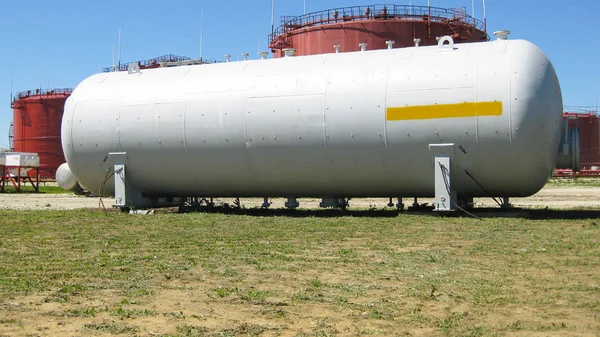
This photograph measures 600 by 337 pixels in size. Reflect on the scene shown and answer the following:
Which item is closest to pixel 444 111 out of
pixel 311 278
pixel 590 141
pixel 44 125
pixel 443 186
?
pixel 443 186

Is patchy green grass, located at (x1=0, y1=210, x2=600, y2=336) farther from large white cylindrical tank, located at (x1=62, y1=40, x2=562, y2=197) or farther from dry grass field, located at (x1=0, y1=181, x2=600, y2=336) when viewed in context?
large white cylindrical tank, located at (x1=62, y1=40, x2=562, y2=197)

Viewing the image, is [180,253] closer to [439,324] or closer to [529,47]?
[439,324]

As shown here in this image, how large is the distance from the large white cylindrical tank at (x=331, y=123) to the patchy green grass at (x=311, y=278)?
1.82 meters

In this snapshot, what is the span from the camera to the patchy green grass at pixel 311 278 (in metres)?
6.46

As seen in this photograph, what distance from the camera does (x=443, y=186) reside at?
52.8ft

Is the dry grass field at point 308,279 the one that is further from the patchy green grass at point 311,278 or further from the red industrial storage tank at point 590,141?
the red industrial storage tank at point 590,141

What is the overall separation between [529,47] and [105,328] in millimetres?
13172

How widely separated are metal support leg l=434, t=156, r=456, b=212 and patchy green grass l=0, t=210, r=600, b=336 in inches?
32.7

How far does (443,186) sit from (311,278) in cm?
808

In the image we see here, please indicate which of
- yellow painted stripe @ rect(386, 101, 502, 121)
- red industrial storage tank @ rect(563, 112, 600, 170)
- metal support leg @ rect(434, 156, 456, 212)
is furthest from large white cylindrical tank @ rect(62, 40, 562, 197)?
red industrial storage tank @ rect(563, 112, 600, 170)

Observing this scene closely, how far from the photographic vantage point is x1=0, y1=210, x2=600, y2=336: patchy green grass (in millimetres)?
6461

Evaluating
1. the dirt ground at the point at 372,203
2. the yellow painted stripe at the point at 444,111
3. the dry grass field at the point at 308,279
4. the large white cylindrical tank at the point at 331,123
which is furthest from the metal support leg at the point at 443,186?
the dirt ground at the point at 372,203

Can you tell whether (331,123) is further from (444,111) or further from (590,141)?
(590,141)

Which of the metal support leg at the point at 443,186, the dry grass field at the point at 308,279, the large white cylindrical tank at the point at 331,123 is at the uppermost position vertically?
the large white cylindrical tank at the point at 331,123
